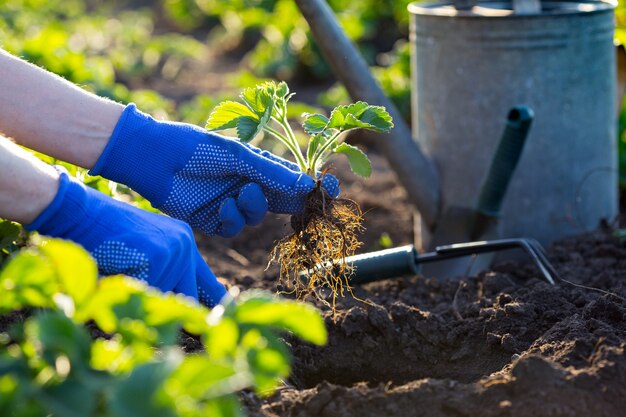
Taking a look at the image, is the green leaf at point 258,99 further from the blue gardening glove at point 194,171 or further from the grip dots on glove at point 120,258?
the grip dots on glove at point 120,258

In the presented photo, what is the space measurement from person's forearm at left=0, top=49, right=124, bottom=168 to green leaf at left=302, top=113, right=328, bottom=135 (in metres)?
0.48

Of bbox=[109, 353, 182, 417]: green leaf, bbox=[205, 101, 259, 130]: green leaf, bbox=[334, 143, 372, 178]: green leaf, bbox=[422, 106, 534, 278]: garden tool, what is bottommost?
bbox=[422, 106, 534, 278]: garden tool

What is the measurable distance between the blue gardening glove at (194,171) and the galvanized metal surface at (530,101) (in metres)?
1.22

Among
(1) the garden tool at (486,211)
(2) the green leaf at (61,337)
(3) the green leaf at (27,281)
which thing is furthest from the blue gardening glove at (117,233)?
(1) the garden tool at (486,211)

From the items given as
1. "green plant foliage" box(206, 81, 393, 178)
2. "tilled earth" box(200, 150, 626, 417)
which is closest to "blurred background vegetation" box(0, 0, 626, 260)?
"tilled earth" box(200, 150, 626, 417)

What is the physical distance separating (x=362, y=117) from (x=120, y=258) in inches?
25.1

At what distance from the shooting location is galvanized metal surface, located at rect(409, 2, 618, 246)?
311 cm

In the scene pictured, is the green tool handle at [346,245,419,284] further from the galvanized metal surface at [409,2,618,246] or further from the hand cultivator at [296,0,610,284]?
the galvanized metal surface at [409,2,618,246]

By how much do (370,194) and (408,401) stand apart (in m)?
2.67

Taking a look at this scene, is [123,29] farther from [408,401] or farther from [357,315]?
[408,401]

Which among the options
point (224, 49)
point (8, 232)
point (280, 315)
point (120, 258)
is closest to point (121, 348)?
point (280, 315)

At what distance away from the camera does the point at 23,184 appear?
1692 millimetres

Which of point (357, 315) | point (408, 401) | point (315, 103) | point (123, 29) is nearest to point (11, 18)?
point (123, 29)

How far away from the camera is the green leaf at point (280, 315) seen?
1145 mm
